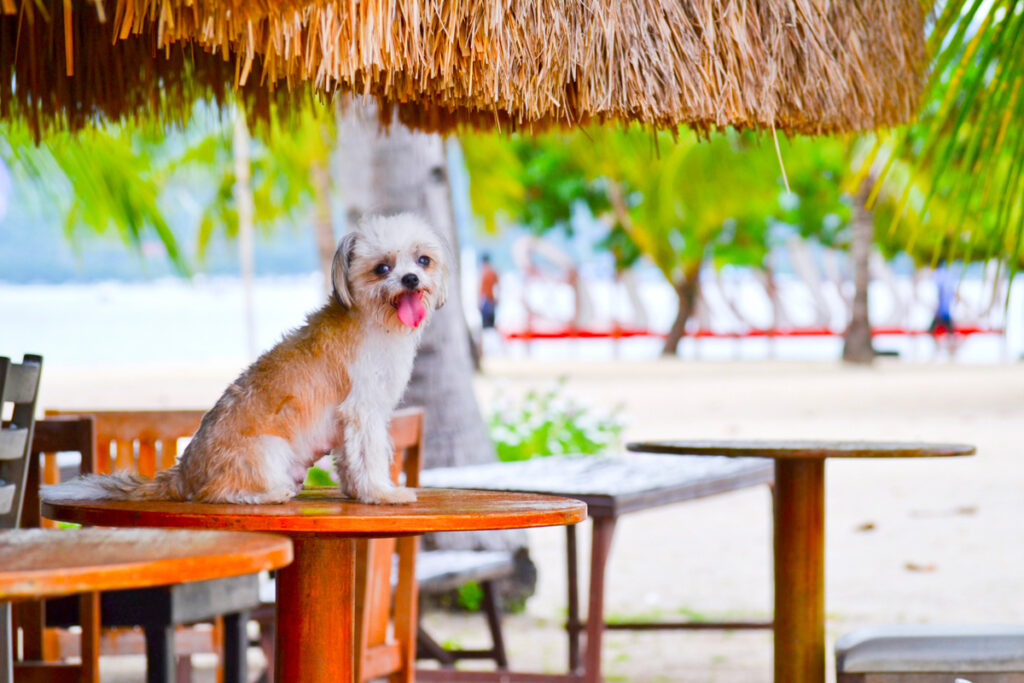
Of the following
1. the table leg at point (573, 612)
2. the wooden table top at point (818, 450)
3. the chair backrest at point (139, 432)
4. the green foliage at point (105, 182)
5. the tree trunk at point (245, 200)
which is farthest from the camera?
the tree trunk at point (245, 200)

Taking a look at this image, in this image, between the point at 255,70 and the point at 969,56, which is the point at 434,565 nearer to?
the point at 255,70

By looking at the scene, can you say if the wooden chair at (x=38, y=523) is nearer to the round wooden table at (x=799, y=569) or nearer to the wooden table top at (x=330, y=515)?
the wooden table top at (x=330, y=515)

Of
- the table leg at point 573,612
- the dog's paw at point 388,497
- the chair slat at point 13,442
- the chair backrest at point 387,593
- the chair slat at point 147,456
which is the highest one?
the chair slat at point 13,442

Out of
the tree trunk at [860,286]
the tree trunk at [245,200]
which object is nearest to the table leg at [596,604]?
the tree trunk at [245,200]

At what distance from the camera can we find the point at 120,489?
9.34 ft

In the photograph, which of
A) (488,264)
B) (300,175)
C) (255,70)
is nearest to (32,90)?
(255,70)

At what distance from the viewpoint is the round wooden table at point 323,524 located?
7.87 feet

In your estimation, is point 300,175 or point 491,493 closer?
point 491,493

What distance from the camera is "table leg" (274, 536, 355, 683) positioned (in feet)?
9.25

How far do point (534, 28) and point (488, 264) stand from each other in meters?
25.5

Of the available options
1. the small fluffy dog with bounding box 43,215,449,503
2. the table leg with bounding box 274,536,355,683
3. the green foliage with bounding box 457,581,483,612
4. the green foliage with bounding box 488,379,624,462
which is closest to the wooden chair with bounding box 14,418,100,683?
the table leg with bounding box 274,536,355,683

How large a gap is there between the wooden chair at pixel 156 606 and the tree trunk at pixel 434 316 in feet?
8.25

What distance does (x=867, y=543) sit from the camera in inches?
355

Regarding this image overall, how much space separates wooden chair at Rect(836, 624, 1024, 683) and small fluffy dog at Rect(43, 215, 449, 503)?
66.8 inches
